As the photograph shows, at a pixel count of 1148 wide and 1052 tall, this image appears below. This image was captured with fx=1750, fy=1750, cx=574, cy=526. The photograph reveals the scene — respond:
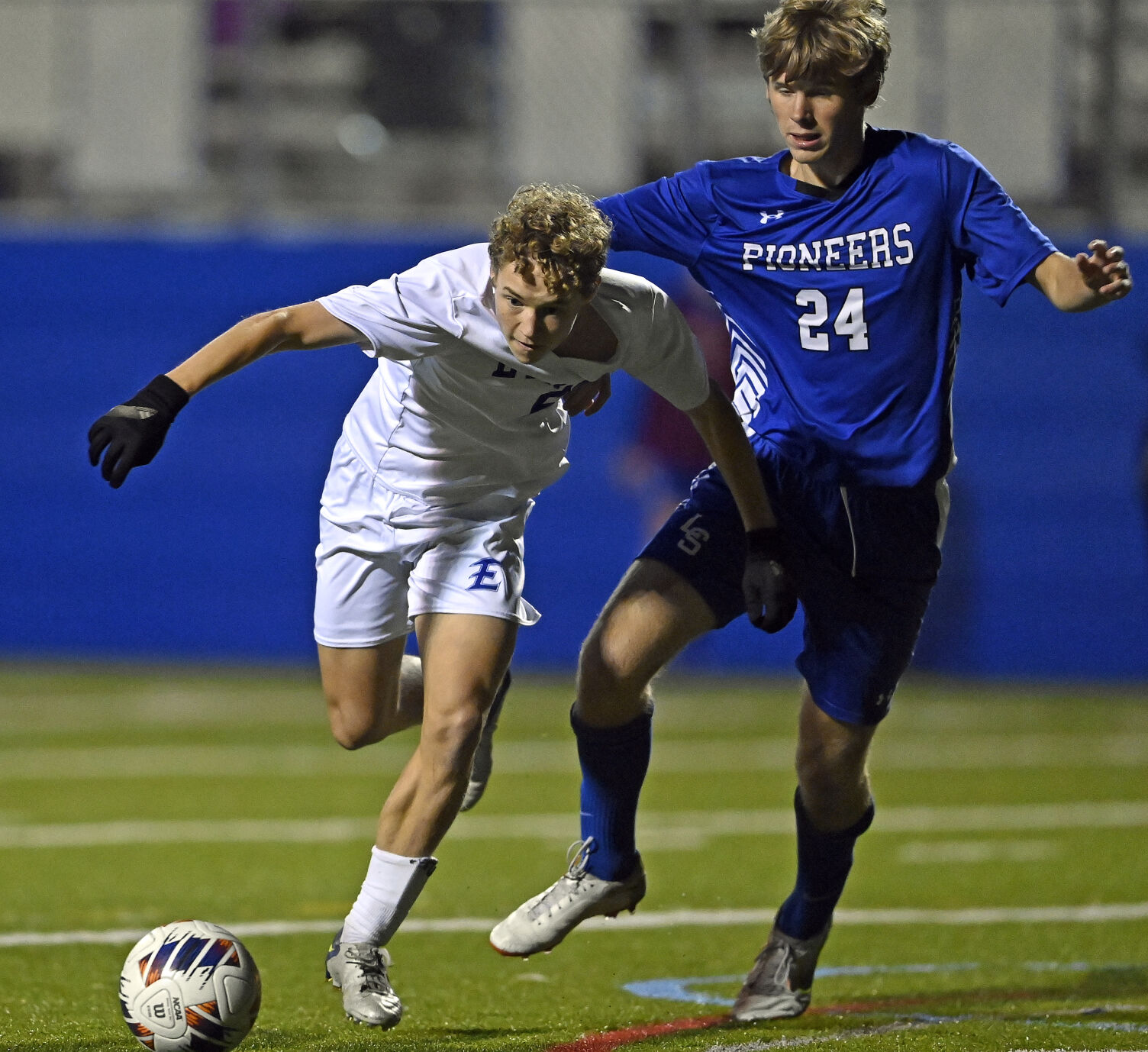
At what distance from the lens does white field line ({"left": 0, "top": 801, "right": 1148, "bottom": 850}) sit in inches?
306

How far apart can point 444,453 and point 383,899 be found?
1.15m

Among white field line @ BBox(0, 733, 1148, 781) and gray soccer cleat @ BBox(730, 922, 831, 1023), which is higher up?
gray soccer cleat @ BBox(730, 922, 831, 1023)

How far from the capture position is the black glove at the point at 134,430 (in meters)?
3.70

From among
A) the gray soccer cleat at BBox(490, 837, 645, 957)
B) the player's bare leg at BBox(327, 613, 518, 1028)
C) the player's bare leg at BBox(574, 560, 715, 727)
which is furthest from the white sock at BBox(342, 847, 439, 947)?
the player's bare leg at BBox(574, 560, 715, 727)

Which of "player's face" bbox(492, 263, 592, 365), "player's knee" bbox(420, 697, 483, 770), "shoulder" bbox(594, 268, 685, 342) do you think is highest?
"player's face" bbox(492, 263, 592, 365)

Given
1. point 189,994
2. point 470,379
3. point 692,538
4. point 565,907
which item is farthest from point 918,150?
point 189,994

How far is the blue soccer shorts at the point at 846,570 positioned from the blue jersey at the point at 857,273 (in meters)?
0.08

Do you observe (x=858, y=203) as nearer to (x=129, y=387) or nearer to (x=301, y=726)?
(x=301, y=726)

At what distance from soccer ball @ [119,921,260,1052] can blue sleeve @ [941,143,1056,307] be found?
2431 millimetres

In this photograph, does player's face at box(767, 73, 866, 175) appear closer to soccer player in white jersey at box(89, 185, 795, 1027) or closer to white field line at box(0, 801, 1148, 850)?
soccer player in white jersey at box(89, 185, 795, 1027)

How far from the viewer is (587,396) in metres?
4.72

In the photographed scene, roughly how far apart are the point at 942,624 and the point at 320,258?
18.1 ft

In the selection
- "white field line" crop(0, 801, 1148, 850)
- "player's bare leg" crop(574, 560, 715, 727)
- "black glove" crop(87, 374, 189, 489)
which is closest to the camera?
"black glove" crop(87, 374, 189, 489)

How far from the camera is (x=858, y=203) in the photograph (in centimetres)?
447
